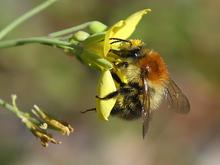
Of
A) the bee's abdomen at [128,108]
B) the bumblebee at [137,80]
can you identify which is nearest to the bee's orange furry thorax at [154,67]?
the bumblebee at [137,80]

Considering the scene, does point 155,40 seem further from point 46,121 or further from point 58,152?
point 46,121

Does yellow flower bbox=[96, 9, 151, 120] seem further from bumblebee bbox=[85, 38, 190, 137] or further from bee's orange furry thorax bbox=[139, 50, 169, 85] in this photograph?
bee's orange furry thorax bbox=[139, 50, 169, 85]

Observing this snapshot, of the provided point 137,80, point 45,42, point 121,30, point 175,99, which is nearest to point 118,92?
point 137,80

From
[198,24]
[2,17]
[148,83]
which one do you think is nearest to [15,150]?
[2,17]

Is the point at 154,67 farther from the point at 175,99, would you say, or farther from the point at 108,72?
the point at 108,72

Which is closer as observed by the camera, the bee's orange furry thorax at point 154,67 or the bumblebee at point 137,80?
the bumblebee at point 137,80

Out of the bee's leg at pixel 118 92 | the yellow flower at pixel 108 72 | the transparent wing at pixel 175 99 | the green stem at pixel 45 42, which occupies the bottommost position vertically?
the transparent wing at pixel 175 99

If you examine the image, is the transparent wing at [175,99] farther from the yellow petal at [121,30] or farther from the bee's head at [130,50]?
the yellow petal at [121,30]
